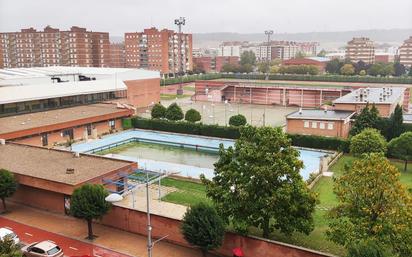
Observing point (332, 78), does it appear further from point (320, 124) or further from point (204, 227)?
point (204, 227)

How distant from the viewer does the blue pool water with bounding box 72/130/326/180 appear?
27531 millimetres

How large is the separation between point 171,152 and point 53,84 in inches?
572

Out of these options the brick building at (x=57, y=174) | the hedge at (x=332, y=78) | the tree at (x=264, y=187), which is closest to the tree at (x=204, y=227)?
the tree at (x=264, y=187)

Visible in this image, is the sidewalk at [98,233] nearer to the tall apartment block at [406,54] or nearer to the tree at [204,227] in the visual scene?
the tree at [204,227]

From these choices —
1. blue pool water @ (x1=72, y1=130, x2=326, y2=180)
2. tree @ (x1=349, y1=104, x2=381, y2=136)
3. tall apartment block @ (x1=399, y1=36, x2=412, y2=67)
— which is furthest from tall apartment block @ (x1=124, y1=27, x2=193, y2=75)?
tree @ (x1=349, y1=104, x2=381, y2=136)

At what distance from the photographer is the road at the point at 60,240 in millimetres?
16234

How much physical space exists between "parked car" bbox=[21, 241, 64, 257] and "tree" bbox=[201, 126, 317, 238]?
19.5ft

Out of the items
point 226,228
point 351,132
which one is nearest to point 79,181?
point 226,228

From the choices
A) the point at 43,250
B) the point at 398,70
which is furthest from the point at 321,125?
the point at 398,70

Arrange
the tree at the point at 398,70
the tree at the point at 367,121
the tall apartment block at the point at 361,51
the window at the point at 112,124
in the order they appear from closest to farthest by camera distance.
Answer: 1. the tree at the point at 367,121
2. the window at the point at 112,124
3. the tree at the point at 398,70
4. the tall apartment block at the point at 361,51

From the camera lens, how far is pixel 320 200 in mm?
20953

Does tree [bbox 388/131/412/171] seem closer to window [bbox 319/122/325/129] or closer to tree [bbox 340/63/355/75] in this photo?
window [bbox 319/122/325/129]

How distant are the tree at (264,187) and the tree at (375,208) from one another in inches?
53.9

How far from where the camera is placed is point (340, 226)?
44.5ft
